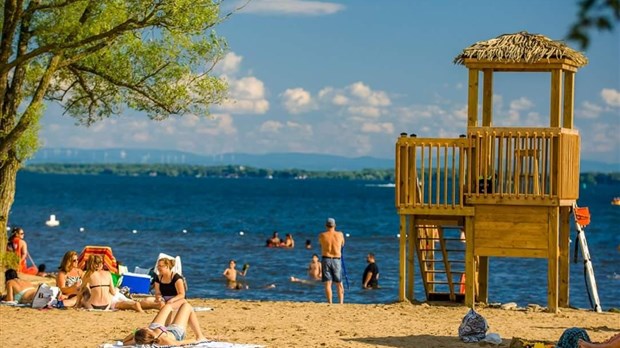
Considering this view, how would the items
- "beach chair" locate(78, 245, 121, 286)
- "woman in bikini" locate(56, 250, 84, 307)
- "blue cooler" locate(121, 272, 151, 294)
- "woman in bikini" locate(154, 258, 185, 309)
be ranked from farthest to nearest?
"blue cooler" locate(121, 272, 151, 294)
"beach chair" locate(78, 245, 121, 286)
"woman in bikini" locate(56, 250, 84, 307)
"woman in bikini" locate(154, 258, 185, 309)

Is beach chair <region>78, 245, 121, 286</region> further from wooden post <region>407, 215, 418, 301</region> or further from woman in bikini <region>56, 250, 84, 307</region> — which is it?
wooden post <region>407, 215, 418, 301</region>

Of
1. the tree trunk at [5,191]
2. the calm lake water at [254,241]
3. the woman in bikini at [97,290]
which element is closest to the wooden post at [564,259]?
the woman in bikini at [97,290]

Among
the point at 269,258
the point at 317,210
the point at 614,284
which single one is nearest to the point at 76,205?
the point at 317,210

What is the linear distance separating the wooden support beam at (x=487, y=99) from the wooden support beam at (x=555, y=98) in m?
1.15

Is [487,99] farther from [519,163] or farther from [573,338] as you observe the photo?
[573,338]

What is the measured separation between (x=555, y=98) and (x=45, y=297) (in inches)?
342

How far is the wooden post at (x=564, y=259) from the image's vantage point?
20375mm

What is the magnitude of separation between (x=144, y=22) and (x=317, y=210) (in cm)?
9119

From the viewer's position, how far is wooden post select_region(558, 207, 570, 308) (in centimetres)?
A: 2038

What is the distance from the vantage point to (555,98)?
19.6 metres

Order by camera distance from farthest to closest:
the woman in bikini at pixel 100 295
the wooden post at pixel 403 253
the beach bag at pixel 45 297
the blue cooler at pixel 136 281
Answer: the blue cooler at pixel 136 281
the wooden post at pixel 403 253
the beach bag at pixel 45 297
the woman in bikini at pixel 100 295

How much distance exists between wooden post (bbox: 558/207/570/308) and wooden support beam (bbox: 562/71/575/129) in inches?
58.7

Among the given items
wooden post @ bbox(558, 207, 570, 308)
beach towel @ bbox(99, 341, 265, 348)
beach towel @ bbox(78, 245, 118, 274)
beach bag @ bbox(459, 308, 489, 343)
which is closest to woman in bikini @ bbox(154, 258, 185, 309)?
beach towel @ bbox(99, 341, 265, 348)

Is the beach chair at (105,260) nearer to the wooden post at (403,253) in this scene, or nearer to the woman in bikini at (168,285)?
the wooden post at (403,253)
